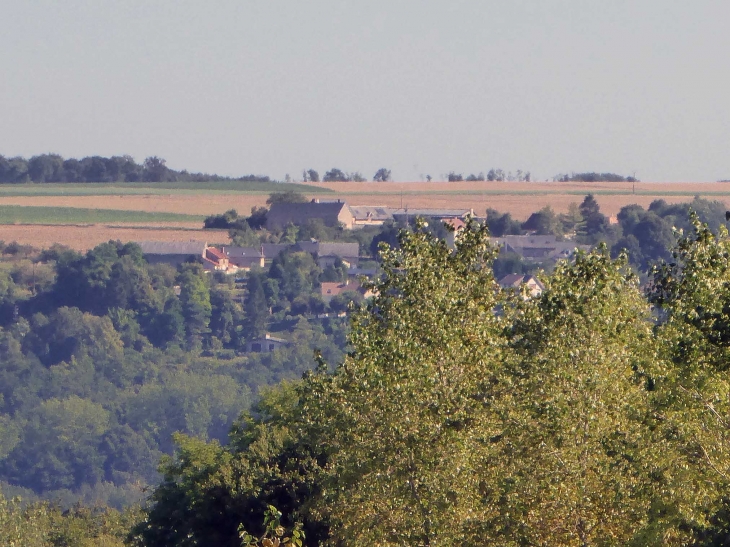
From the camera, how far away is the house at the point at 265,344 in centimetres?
13388

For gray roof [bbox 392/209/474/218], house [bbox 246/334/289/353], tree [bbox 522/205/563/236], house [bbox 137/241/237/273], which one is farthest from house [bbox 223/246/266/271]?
tree [bbox 522/205/563/236]

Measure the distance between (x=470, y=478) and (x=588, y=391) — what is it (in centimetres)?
156

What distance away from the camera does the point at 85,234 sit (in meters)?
142

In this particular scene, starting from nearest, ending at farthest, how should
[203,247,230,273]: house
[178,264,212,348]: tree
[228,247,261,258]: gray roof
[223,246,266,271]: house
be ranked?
[178,264,212,348]: tree
[203,247,230,273]: house
[228,247,261,258]: gray roof
[223,246,266,271]: house

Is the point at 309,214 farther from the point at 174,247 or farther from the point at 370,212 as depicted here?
the point at 174,247

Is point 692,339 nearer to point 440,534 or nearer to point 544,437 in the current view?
point 544,437

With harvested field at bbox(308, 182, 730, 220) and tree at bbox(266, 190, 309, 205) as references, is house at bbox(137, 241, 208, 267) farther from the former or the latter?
harvested field at bbox(308, 182, 730, 220)

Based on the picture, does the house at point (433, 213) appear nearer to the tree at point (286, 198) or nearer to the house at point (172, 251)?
the tree at point (286, 198)

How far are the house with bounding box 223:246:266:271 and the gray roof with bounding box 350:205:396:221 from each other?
13654 millimetres

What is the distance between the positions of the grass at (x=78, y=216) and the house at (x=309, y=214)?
36.3ft

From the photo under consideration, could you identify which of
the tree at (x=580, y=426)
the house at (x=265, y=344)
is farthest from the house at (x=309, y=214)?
the tree at (x=580, y=426)

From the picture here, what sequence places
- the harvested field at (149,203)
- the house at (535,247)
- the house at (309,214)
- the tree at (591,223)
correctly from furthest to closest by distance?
the house at (309,214) → the harvested field at (149,203) → the tree at (591,223) → the house at (535,247)

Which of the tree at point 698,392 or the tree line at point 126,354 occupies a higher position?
the tree at point 698,392

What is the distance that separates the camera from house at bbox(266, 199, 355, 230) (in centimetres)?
15850
